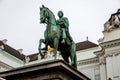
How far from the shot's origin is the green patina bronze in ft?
41.0

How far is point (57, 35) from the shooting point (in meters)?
12.5

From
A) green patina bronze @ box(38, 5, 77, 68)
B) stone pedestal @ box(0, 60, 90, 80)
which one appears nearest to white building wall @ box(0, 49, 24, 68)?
green patina bronze @ box(38, 5, 77, 68)

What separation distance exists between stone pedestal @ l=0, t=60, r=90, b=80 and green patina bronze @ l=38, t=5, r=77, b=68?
97 cm

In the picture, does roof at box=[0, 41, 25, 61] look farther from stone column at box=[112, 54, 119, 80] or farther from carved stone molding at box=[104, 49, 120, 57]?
stone column at box=[112, 54, 119, 80]

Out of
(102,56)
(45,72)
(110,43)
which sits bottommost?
(45,72)

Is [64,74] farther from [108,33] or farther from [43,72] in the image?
[108,33]

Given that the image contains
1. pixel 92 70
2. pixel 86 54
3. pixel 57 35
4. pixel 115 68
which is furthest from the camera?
pixel 86 54

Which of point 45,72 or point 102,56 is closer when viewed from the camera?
point 45,72

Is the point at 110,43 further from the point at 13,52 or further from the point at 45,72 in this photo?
the point at 45,72

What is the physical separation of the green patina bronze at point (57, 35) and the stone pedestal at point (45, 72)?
38.1 inches

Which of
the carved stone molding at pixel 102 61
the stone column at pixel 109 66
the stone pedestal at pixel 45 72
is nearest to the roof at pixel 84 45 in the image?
the carved stone molding at pixel 102 61

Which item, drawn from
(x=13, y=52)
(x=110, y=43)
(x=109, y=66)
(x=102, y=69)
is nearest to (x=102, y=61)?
(x=102, y=69)

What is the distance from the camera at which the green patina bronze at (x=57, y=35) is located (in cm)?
1248

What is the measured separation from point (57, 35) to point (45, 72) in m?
1.57
